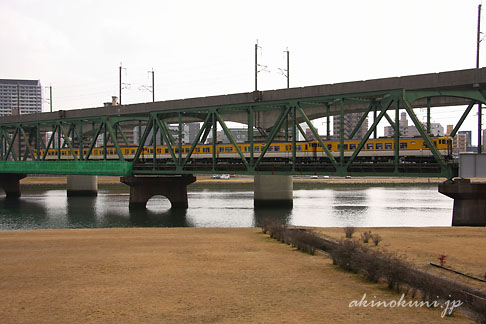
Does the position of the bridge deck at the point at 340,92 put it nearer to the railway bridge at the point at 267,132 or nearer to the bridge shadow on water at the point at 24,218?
the railway bridge at the point at 267,132

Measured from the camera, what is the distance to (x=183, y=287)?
14.5 metres

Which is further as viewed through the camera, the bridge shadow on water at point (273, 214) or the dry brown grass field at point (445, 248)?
the bridge shadow on water at point (273, 214)

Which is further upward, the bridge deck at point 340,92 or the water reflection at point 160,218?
the bridge deck at point 340,92

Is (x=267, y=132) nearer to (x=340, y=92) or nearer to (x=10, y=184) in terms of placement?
(x=340, y=92)

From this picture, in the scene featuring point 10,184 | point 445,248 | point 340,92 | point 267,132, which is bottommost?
point 10,184

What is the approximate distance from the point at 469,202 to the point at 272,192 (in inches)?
1268

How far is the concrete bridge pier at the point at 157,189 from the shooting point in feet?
209

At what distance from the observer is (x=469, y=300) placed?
1231 cm

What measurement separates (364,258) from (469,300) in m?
4.10

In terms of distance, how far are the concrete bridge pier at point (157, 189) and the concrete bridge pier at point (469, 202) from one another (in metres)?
37.6

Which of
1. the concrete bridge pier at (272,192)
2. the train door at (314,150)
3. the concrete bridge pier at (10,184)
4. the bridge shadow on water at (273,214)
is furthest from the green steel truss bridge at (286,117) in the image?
the concrete bridge pier at (10,184)

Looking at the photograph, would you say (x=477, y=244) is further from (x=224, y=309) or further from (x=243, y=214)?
(x=243, y=214)

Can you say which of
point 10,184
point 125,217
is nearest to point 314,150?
point 125,217

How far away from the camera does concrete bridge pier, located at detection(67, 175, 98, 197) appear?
303 ft
